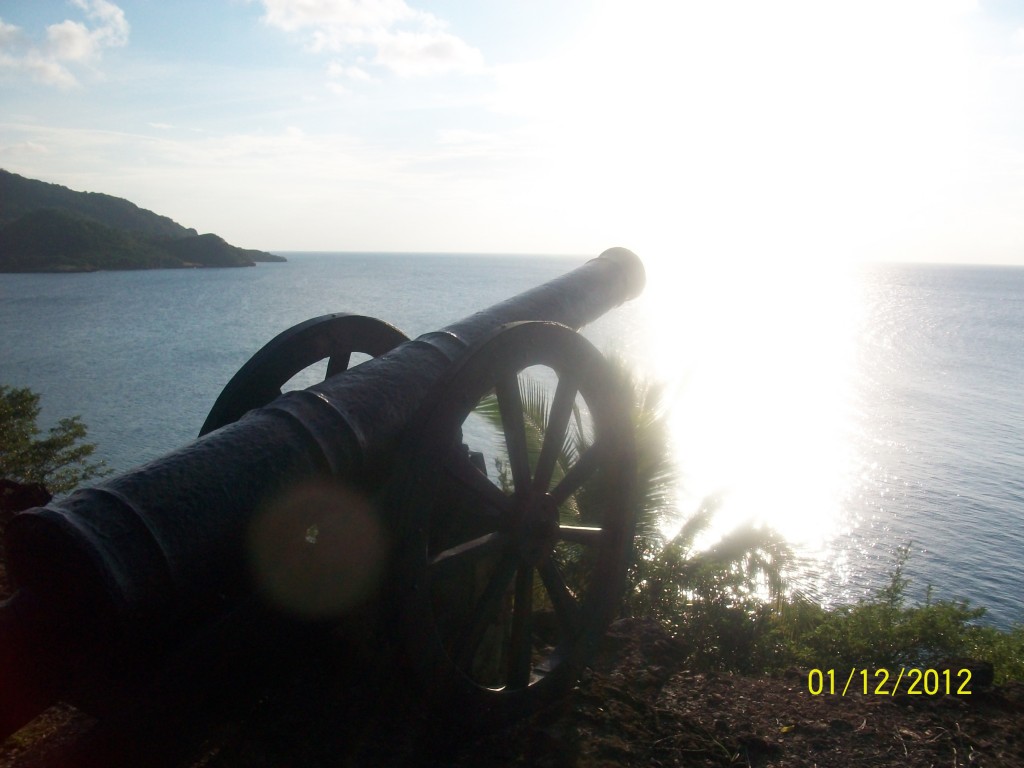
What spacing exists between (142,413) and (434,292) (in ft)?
196

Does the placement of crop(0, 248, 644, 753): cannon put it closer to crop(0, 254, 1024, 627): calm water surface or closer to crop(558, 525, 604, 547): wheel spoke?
crop(558, 525, 604, 547): wheel spoke

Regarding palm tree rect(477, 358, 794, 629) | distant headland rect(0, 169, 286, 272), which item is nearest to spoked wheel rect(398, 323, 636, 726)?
palm tree rect(477, 358, 794, 629)

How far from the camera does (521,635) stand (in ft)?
11.5

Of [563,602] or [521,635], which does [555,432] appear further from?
[521,635]

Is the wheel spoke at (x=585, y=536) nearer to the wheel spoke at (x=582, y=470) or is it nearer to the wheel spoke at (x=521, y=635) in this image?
the wheel spoke at (x=582, y=470)

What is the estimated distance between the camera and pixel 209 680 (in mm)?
2697

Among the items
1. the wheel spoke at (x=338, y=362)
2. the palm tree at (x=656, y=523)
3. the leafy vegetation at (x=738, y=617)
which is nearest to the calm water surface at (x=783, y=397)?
the palm tree at (x=656, y=523)

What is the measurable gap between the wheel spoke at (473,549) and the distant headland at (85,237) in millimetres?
105460

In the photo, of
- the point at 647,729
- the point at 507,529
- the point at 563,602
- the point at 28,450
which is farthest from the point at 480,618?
the point at 28,450

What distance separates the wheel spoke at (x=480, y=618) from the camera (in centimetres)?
336

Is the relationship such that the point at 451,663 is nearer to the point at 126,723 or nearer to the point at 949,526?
the point at 126,723

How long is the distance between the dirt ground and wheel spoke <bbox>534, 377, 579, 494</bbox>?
3.46ft
